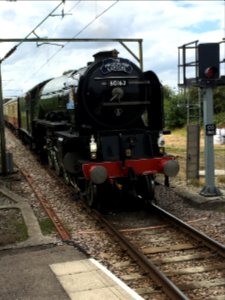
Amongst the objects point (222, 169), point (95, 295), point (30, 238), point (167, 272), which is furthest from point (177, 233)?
point (222, 169)

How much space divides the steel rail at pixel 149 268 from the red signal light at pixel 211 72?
4.03 meters

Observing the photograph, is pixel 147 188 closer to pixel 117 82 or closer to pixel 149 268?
pixel 117 82

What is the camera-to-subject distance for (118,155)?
963 cm

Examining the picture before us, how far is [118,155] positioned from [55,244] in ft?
9.01

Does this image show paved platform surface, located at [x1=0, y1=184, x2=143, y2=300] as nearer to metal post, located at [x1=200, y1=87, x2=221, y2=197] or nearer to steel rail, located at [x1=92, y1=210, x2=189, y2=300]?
steel rail, located at [x1=92, y1=210, x2=189, y2=300]

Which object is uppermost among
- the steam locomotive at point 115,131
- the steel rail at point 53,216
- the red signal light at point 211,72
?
the red signal light at point 211,72

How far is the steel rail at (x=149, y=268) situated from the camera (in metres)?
5.27

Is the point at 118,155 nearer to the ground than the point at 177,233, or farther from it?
farther from it

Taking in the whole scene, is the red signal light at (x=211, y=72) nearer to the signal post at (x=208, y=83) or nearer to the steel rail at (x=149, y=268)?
the signal post at (x=208, y=83)

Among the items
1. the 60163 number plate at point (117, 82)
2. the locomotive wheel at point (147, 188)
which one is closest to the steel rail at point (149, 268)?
the locomotive wheel at point (147, 188)

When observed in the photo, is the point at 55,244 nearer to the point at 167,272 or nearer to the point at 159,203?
the point at 167,272

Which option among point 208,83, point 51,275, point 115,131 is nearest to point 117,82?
point 115,131

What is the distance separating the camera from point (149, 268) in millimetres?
6098

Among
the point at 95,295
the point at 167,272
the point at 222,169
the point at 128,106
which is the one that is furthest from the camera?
the point at 222,169
